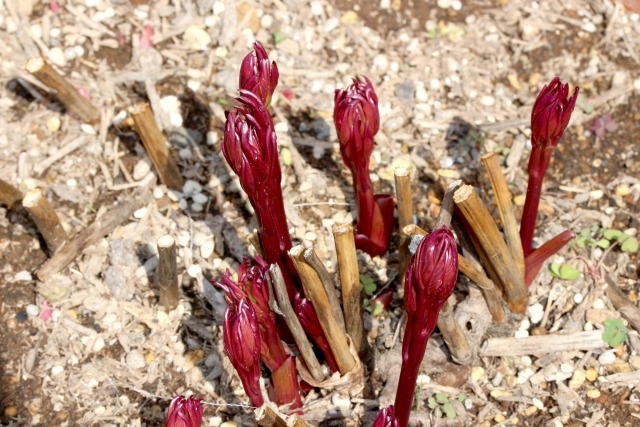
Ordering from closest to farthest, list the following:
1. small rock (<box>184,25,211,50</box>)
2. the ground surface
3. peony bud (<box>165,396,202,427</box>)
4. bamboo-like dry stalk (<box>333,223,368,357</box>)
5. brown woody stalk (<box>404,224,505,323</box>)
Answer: peony bud (<box>165,396,202,427</box>), bamboo-like dry stalk (<box>333,223,368,357</box>), brown woody stalk (<box>404,224,505,323</box>), the ground surface, small rock (<box>184,25,211,50</box>)

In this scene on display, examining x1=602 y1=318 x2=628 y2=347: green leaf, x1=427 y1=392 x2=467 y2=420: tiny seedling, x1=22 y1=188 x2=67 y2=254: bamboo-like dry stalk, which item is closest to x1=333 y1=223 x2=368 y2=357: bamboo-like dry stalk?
x1=427 y1=392 x2=467 y2=420: tiny seedling

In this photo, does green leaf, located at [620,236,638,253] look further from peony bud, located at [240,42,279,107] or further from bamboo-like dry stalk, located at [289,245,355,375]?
peony bud, located at [240,42,279,107]

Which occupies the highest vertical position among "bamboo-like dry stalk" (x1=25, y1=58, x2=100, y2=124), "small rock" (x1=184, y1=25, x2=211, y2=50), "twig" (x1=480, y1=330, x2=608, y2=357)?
"small rock" (x1=184, y1=25, x2=211, y2=50)

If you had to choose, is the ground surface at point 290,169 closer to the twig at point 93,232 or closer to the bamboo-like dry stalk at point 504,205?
the twig at point 93,232

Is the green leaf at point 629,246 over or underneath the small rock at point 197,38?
underneath

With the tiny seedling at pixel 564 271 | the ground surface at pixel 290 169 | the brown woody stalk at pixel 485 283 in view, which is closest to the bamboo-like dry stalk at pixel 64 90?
the ground surface at pixel 290 169

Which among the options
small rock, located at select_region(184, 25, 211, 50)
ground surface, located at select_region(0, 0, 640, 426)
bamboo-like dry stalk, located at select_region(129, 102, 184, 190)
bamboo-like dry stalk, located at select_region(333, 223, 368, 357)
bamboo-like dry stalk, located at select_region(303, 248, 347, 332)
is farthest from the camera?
small rock, located at select_region(184, 25, 211, 50)

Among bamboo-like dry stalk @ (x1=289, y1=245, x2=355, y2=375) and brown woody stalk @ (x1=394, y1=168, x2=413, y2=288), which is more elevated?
brown woody stalk @ (x1=394, y1=168, x2=413, y2=288)
